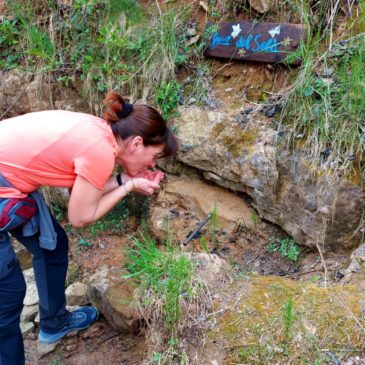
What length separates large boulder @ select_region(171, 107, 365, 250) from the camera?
109 inches

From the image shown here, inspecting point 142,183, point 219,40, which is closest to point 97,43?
point 219,40

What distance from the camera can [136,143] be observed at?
214 cm

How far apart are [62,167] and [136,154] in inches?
14.7

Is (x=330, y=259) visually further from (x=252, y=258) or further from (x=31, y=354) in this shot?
(x=31, y=354)

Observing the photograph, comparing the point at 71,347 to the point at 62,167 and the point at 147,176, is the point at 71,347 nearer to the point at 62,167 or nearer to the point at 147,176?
the point at 147,176

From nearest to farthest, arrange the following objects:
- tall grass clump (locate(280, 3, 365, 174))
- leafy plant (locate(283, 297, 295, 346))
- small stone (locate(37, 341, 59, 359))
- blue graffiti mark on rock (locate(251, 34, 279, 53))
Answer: leafy plant (locate(283, 297, 295, 346)) → tall grass clump (locate(280, 3, 365, 174)) → small stone (locate(37, 341, 59, 359)) → blue graffiti mark on rock (locate(251, 34, 279, 53))

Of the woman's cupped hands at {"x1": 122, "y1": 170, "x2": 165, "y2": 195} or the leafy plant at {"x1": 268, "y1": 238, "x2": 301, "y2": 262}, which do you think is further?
the leafy plant at {"x1": 268, "y1": 238, "x2": 301, "y2": 262}

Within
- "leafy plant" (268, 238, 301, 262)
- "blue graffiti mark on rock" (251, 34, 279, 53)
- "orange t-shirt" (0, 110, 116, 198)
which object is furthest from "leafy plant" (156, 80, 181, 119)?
"orange t-shirt" (0, 110, 116, 198)

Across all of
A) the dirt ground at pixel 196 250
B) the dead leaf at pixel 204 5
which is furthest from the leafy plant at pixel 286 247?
the dead leaf at pixel 204 5

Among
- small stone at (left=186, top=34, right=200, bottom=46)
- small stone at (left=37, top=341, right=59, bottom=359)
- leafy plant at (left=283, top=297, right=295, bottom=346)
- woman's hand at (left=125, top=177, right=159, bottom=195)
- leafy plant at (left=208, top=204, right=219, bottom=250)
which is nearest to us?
leafy plant at (left=283, top=297, right=295, bottom=346)

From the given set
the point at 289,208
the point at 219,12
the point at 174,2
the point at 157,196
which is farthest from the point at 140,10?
the point at 289,208

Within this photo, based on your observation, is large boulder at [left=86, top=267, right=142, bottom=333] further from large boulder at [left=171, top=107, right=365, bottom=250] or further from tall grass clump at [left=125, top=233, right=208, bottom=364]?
large boulder at [left=171, top=107, right=365, bottom=250]

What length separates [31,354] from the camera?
2.87 meters

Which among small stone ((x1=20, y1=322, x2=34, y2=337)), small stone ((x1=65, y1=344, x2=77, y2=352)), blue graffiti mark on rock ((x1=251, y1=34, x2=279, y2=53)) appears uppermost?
blue graffiti mark on rock ((x1=251, y1=34, x2=279, y2=53))
